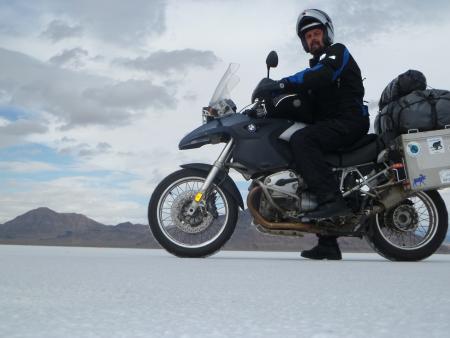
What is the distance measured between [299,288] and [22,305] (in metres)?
1.17

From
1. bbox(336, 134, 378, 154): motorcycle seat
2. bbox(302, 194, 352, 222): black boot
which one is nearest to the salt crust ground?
bbox(302, 194, 352, 222): black boot

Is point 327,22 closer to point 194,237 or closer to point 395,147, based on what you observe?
point 395,147

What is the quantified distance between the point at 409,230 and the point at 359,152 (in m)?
0.85

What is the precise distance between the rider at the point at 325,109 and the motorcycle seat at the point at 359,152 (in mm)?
66

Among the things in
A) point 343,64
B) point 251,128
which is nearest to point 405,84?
point 343,64

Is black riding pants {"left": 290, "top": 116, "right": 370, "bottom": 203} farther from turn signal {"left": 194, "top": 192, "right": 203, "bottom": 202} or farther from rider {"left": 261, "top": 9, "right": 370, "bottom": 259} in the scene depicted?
turn signal {"left": 194, "top": 192, "right": 203, "bottom": 202}

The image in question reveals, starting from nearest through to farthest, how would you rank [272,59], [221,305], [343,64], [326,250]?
1. [221,305]
2. [272,59]
3. [343,64]
4. [326,250]

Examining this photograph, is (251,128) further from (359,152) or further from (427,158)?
(427,158)

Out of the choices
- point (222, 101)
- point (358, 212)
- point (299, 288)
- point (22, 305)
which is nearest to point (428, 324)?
point (299, 288)

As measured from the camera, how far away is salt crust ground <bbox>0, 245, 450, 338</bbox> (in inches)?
54.4

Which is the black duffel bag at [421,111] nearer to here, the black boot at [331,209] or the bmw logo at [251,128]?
the black boot at [331,209]

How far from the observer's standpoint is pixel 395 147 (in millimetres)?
4742

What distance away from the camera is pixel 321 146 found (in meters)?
4.59

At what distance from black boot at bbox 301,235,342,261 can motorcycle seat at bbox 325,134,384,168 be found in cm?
76
